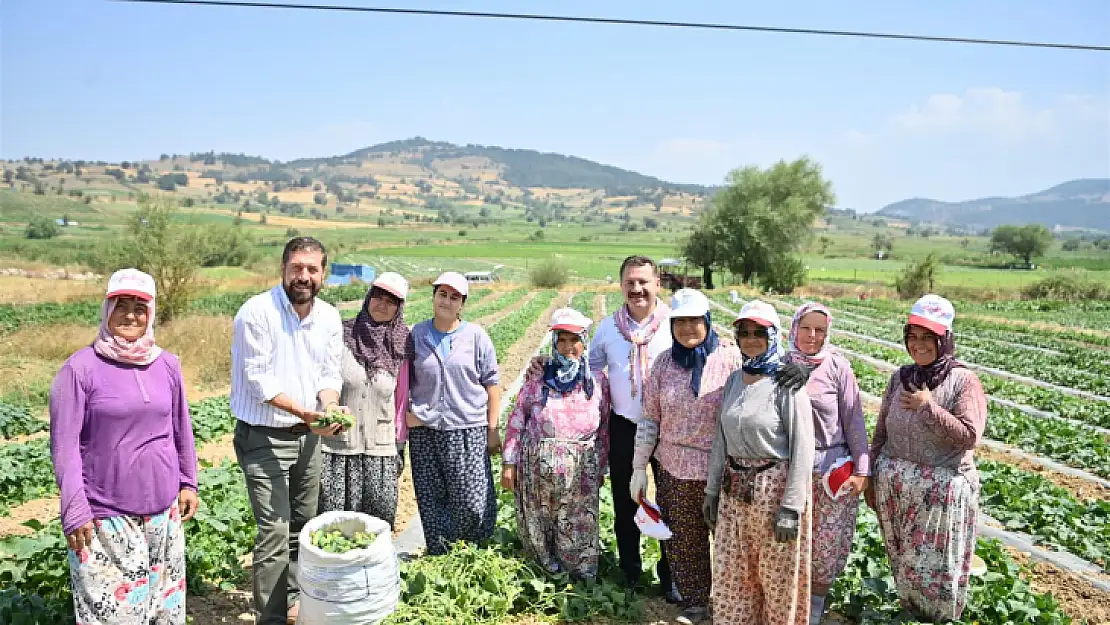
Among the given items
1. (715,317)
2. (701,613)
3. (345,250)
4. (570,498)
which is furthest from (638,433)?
(345,250)

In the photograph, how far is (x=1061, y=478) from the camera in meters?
8.02

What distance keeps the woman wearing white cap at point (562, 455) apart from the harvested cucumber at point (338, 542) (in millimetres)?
1022

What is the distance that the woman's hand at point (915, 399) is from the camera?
3.75m

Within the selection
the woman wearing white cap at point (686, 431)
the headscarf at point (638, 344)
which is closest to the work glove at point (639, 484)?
the woman wearing white cap at point (686, 431)

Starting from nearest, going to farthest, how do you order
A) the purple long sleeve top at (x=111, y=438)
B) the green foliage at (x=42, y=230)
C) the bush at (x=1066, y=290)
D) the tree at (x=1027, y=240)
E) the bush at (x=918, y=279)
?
the purple long sleeve top at (x=111, y=438) → the bush at (x=918, y=279) → the bush at (x=1066, y=290) → the green foliage at (x=42, y=230) → the tree at (x=1027, y=240)

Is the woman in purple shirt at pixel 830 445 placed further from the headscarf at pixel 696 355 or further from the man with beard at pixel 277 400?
the man with beard at pixel 277 400

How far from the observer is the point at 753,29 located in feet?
30.6

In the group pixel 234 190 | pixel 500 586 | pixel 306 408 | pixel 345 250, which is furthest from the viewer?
pixel 234 190

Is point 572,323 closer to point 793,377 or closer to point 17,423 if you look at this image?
point 793,377

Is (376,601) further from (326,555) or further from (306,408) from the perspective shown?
(306,408)

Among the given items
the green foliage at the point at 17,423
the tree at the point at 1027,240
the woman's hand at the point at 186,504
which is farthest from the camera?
the tree at the point at 1027,240

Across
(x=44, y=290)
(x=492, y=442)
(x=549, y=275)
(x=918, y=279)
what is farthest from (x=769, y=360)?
(x=549, y=275)

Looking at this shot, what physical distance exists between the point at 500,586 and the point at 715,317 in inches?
964

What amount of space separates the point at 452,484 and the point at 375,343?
40.3 inches
